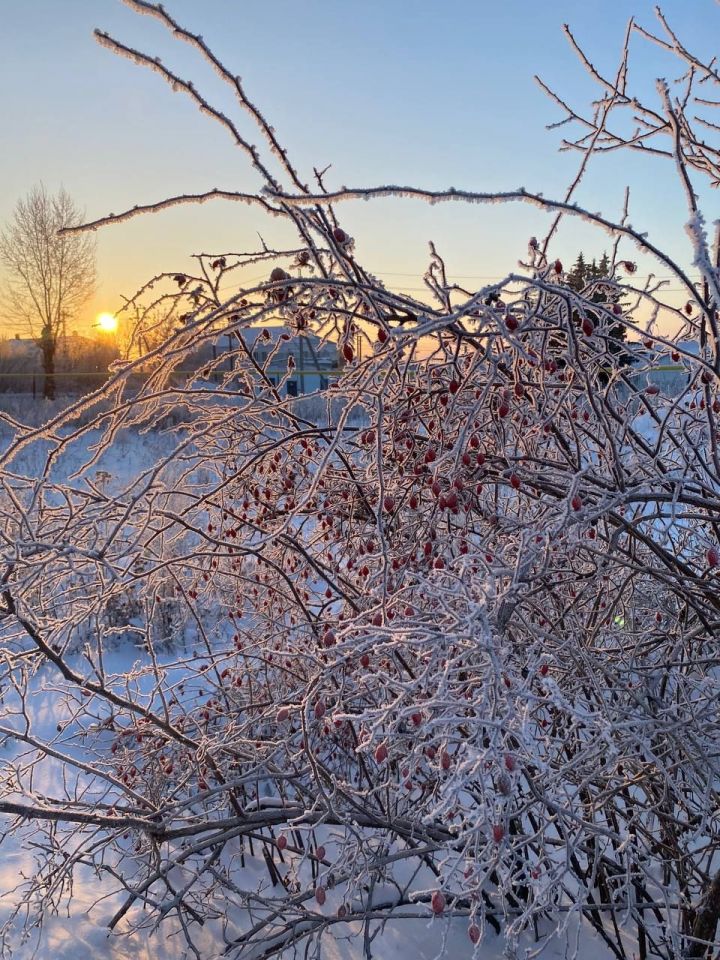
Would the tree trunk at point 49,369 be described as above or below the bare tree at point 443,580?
above

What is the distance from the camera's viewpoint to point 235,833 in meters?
2.58

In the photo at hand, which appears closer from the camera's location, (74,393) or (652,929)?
(652,929)

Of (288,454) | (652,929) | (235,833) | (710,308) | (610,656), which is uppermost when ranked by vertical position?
(710,308)

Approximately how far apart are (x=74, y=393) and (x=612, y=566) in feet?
105

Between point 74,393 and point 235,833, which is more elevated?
point 74,393

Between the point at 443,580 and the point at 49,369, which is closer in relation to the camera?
the point at 443,580

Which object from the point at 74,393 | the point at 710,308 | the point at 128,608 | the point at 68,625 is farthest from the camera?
the point at 74,393

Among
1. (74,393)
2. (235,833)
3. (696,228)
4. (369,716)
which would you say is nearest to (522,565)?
(369,716)

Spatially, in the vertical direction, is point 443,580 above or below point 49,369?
below

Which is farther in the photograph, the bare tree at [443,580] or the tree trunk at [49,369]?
the tree trunk at [49,369]

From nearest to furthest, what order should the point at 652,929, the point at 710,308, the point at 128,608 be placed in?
the point at 710,308
the point at 652,929
the point at 128,608

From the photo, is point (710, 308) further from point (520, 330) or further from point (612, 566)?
point (612, 566)

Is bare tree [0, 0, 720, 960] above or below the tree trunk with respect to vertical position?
below

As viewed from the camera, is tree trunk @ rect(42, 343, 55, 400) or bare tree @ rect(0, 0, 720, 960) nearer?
bare tree @ rect(0, 0, 720, 960)
